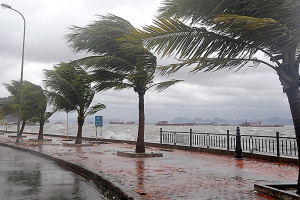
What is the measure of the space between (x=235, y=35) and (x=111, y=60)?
29.2ft

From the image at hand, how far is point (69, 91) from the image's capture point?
21312mm

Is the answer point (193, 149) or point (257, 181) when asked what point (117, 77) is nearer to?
point (193, 149)

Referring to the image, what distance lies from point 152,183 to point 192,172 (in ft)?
8.10

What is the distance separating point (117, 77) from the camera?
1523 centimetres

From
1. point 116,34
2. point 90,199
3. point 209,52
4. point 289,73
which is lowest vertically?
point 90,199

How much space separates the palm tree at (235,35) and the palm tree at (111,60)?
24.4 feet

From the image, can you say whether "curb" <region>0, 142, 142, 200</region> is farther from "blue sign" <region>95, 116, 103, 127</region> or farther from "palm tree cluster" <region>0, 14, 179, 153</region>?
"blue sign" <region>95, 116, 103, 127</region>

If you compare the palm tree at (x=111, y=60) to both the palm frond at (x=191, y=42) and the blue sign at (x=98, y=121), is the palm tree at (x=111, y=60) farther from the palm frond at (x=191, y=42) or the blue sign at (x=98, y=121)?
the blue sign at (x=98, y=121)

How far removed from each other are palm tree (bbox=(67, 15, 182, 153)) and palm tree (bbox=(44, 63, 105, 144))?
5.87 metres

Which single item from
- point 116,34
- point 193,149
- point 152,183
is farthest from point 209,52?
point 193,149

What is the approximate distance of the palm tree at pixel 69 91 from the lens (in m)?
21.2

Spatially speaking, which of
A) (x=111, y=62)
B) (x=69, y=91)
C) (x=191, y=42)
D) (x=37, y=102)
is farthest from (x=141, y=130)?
(x=37, y=102)

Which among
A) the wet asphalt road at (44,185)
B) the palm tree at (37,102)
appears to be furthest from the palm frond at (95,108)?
the wet asphalt road at (44,185)

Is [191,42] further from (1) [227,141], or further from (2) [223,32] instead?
(1) [227,141]
